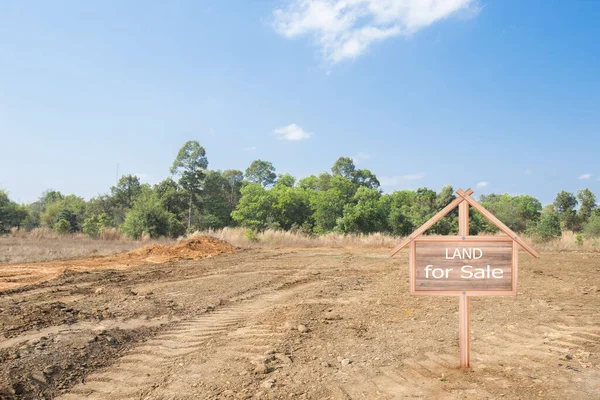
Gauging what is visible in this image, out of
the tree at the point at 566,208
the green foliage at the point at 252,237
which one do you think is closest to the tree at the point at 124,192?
the green foliage at the point at 252,237

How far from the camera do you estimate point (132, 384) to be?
13.7ft

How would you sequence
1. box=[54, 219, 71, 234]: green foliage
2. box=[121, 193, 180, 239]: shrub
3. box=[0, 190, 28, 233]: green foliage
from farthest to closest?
box=[0, 190, 28, 233]: green foliage < box=[54, 219, 71, 234]: green foliage < box=[121, 193, 180, 239]: shrub

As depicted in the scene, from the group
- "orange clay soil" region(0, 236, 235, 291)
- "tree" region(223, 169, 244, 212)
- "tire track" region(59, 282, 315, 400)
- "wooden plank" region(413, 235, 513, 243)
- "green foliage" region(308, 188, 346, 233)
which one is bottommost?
"tire track" region(59, 282, 315, 400)

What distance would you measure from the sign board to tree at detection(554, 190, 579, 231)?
45164mm

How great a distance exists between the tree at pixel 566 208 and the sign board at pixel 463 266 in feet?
148

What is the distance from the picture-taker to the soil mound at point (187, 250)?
19031 mm

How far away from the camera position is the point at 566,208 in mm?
44281

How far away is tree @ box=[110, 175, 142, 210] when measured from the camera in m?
46.3

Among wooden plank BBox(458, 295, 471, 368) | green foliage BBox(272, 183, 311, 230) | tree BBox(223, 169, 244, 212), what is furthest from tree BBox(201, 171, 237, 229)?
wooden plank BBox(458, 295, 471, 368)

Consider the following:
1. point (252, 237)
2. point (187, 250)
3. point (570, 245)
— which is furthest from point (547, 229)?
point (187, 250)

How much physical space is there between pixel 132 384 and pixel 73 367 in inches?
36.0

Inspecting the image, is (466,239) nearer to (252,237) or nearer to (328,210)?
(252,237)

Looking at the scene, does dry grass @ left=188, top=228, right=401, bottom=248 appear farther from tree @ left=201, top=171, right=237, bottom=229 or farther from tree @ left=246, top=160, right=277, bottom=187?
tree @ left=246, top=160, right=277, bottom=187

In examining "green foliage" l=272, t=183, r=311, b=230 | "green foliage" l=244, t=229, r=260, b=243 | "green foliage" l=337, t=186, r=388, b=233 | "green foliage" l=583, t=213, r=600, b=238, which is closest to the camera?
"green foliage" l=583, t=213, r=600, b=238
